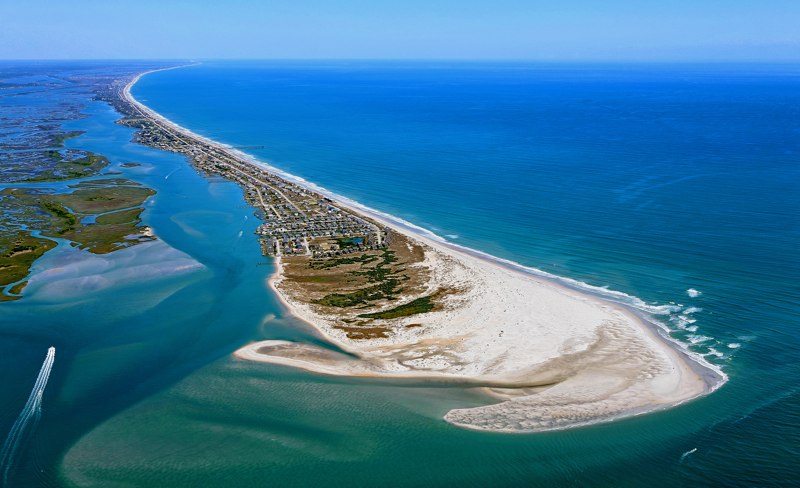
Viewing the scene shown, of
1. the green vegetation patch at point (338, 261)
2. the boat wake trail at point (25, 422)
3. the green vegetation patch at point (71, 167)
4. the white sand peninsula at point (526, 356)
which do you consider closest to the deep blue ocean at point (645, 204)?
the white sand peninsula at point (526, 356)

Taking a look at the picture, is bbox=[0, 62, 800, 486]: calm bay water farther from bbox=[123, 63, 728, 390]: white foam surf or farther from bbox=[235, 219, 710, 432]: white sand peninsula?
bbox=[235, 219, 710, 432]: white sand peninsula

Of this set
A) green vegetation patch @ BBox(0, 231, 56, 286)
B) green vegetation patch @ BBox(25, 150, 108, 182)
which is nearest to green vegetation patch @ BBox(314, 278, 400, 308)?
green vegetation patch @ BBox(0, 231, 56, 286)

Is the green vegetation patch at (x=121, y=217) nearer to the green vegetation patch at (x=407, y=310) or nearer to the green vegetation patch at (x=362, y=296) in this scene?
the green vegetation patch at (x=362, y=296)

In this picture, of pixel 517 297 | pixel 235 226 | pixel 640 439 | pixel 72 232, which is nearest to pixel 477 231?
pixel 517 297

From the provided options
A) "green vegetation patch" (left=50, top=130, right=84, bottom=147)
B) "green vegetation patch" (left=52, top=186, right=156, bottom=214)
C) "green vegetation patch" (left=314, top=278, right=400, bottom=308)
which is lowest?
"green vegetation patch" (left=314, top=278, right=400, bottom=308)

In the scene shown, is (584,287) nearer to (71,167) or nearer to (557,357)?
(557,357)

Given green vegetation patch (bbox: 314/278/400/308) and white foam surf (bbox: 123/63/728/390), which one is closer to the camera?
white foam surf (bbox: 123/63/728/390)

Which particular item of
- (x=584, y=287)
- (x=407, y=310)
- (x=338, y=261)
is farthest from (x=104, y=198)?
(x=584, y=287)
